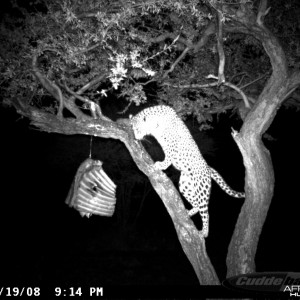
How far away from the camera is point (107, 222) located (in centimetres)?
1351

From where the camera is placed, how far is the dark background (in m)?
8.77

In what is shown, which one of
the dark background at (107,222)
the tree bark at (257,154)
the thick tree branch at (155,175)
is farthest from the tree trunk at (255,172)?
the dark background at (107,222)

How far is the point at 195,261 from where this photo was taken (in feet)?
13.7

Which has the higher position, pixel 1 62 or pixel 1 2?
pixel 1 2

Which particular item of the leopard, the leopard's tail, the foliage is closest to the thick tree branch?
the leopard

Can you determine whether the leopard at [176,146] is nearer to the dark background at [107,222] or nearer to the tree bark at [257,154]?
the tree bark at [257,154]

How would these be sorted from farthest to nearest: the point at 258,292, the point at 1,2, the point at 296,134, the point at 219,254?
1. the point at 296,134
2. the point at 219,254
3. the point at 1,2
4. the point at 258,292

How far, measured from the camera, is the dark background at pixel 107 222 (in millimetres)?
8766

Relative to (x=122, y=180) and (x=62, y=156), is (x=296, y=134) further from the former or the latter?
(x=62, y=156)

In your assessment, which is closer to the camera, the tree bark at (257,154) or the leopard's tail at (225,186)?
the tree bark at (257,154)

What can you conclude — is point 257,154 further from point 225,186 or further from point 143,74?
point 143,74

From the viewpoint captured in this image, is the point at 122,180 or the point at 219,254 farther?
the point at 122,180

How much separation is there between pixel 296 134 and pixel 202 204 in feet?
43.8

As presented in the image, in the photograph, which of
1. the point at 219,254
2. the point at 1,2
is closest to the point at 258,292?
the point at 1,2
